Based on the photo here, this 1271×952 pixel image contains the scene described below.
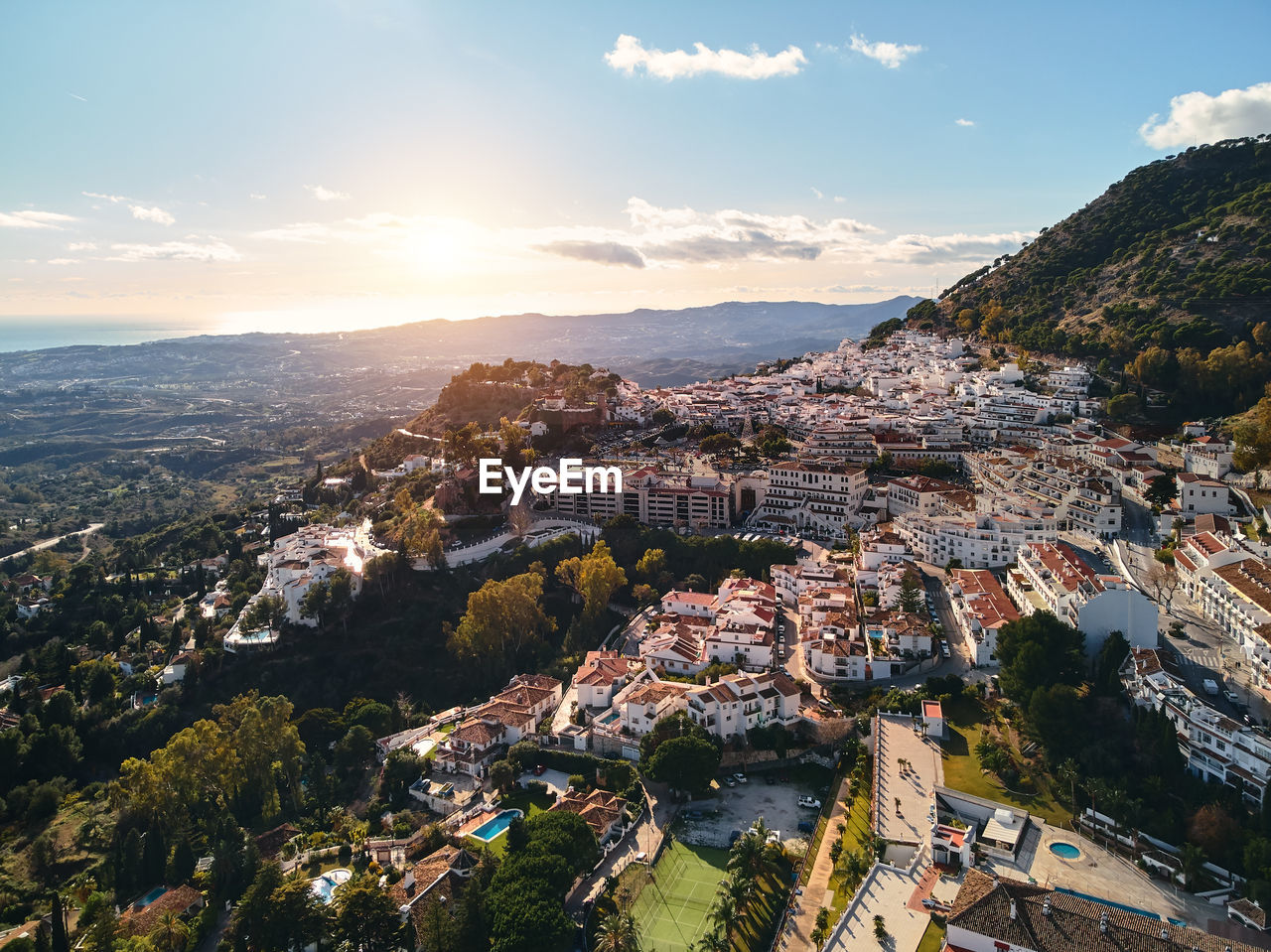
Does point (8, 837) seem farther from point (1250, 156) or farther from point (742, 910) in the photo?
point (1250, 156)

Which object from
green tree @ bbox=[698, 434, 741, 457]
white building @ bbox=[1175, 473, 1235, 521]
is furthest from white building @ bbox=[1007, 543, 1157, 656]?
green tree @ bbox=[698, 434, 741, 457]

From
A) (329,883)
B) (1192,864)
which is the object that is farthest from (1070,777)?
(329,883)

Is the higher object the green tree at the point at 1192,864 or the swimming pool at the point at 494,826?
the green tree at the point at 1192,864

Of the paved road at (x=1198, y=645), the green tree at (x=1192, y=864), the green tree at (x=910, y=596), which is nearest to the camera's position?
the green tree at (x=1192, y=864)

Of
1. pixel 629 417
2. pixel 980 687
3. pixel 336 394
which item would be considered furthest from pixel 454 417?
pixel 336 394

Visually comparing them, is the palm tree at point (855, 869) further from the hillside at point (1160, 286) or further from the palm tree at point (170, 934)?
the hillside at point (1160, 286)

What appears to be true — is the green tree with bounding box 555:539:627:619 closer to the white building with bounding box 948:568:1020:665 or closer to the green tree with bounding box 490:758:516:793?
the green tree with bounding box 490:758:516:793

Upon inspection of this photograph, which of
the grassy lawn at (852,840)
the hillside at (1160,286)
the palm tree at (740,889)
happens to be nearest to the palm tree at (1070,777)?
the grassy lawn at (852,840)
